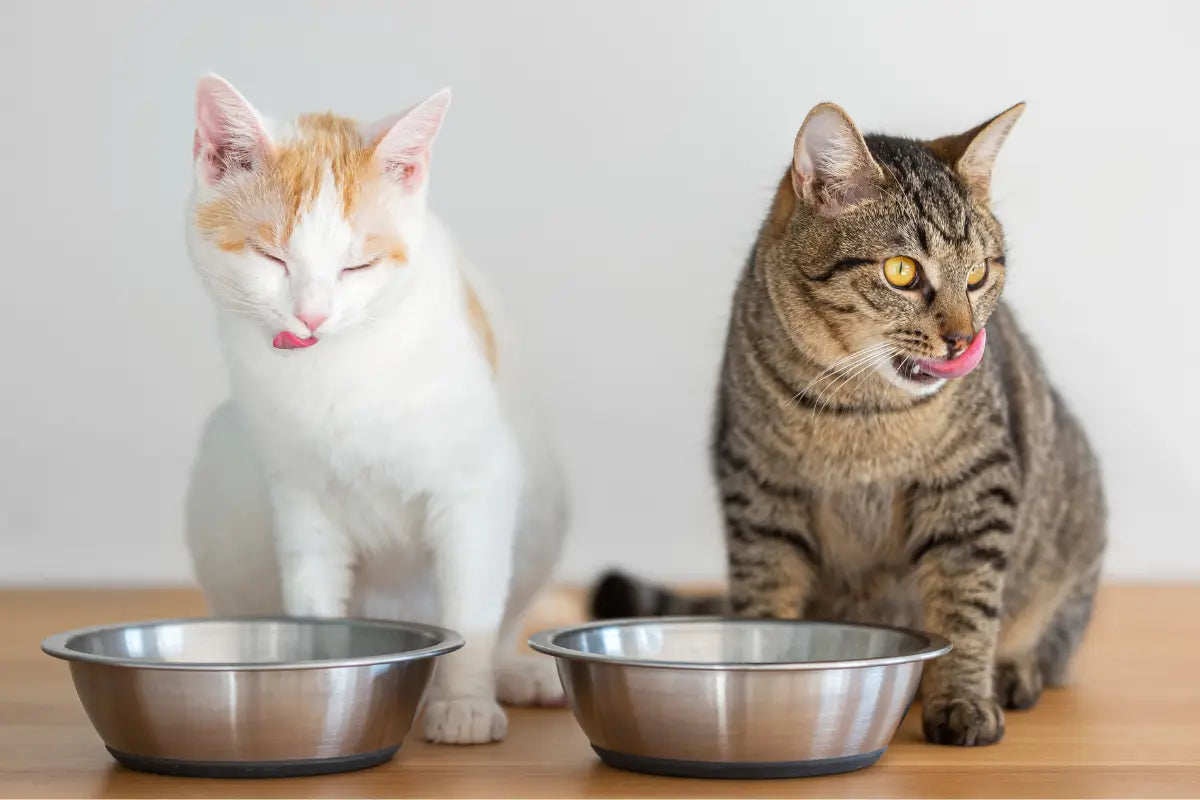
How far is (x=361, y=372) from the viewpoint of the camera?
1.52 metres

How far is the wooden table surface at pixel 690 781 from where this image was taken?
1332 mm

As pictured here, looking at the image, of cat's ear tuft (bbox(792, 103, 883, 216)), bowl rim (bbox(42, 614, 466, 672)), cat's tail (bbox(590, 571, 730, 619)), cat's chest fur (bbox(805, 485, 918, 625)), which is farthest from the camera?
cat's tail (bbox(590, 571, 730, 619))

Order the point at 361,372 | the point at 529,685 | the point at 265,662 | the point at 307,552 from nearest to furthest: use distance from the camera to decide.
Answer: the point at 265,662 → the point at 361,372 → the point at 307,552 → the point at 529,685

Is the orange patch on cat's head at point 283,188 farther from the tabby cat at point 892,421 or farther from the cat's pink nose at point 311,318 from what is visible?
the tabby cat at point 892,421

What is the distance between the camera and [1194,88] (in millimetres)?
2893

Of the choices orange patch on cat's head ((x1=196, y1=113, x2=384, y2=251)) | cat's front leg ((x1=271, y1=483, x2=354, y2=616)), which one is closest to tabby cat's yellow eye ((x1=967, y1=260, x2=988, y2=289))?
orange patch on cat's head ((x1=196, y1=113, x2=384, y2=251))

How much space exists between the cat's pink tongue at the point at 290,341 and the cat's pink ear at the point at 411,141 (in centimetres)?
21

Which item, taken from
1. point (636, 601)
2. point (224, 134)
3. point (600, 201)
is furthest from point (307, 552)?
point (600, 201)

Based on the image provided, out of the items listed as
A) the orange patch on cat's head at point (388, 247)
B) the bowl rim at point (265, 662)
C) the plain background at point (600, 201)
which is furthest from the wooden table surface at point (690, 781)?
the plain background at point (600, 201)

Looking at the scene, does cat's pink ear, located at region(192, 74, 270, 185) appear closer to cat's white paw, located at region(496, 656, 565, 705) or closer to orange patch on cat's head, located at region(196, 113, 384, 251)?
orange patch on cat's head, located at region(196, 113, 384, 251)

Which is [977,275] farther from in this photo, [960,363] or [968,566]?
[968,566]

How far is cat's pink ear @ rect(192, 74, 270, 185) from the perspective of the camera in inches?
57.5

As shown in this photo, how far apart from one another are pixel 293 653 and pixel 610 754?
393 mm

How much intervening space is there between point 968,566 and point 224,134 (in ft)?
3.06
